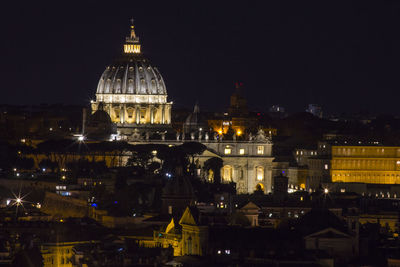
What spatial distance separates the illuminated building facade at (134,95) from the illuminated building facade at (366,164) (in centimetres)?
2662

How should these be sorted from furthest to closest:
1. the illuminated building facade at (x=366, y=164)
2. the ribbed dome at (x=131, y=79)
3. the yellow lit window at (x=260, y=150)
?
the ribbed dome at (x=131, y=79) < the yellow lit window at (x=260, y=150) < the illuminated building facade at (x=366, y=164)

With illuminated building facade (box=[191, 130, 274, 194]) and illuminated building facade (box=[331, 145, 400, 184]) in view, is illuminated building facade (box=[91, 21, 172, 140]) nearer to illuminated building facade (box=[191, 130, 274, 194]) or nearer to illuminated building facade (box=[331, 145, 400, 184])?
illuminated building facade (box=[191, 130, 274, 194])

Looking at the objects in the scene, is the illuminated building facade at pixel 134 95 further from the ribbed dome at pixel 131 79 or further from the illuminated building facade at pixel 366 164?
the illuminated building facade at pixel 366 164

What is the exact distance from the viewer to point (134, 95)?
542 ft

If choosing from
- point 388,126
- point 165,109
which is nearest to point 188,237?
point 165,109

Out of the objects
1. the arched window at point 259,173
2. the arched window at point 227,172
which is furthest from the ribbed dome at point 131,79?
the arched window at point 259,173

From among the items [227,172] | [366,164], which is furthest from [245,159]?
[366,164]

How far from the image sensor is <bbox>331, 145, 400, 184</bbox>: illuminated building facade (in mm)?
137875

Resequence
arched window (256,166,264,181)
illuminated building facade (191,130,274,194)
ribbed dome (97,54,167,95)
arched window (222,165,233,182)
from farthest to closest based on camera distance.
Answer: ribbed dome (97,54,167,95) < arched window (256,166,264,181) < arched window (222,165,233,182) < illuminated building facade (191,130,274,194)

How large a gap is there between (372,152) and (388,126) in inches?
1546

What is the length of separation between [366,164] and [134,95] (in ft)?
107

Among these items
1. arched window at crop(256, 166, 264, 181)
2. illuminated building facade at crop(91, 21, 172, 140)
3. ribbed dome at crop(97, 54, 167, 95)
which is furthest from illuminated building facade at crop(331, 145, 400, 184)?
ribbed dome at crop(97, 54, 167, 95)

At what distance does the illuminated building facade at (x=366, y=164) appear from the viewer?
5428 inches

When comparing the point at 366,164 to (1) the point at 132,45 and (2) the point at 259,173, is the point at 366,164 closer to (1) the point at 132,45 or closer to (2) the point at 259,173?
(2) the point at 259,173
